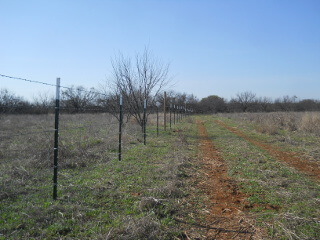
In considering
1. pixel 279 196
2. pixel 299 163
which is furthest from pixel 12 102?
pixel 299 163

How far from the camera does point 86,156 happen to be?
7352mm

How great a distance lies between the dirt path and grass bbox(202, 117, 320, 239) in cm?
19

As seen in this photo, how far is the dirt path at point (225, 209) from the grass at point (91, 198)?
0.51 metres

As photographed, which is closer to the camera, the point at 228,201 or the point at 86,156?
the point at 228,201

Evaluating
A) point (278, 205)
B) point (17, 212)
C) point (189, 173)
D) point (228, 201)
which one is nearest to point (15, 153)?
point (17, 212)

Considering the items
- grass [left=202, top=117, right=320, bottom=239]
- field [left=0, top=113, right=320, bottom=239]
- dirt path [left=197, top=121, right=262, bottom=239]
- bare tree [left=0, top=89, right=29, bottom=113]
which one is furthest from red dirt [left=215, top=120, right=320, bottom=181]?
bare tree [left=0, top=89, right=29, bottom=113]

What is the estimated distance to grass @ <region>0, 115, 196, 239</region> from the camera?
119 inches

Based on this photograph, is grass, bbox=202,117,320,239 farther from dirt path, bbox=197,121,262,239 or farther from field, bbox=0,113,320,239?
dirt path, bbox=197,121,262,239

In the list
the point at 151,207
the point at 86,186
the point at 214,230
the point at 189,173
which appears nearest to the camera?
the point at 214,230

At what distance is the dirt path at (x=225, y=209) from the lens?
10.3 ft

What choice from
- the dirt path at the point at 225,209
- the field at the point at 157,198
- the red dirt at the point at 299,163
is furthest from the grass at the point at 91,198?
the red dirt at the point at 299,163

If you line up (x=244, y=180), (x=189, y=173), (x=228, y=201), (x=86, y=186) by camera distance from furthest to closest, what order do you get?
(x=189, y=173) < (x=244, y=180) < (x=86, y=186) < (x=228, y=201)

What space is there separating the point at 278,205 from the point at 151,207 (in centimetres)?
208

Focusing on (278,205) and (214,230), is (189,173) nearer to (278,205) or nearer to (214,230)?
(278,205)
